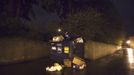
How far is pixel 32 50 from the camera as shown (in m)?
21.6

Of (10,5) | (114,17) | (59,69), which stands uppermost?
(114,17)

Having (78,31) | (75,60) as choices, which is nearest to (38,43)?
(78,31)

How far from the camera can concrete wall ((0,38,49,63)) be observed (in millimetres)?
19031

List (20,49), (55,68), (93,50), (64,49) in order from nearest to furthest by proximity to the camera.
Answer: (55,68) < (64,49) < (20,49) < (93,50)

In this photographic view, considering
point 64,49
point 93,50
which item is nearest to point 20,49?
point 64,49

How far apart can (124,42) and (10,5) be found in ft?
150

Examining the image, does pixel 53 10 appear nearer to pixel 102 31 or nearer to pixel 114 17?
pixel 102 31

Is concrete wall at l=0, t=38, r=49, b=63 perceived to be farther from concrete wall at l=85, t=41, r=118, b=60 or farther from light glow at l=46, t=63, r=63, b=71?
light glow at l=46, t=63, r=63, b=71

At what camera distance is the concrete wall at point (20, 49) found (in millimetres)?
19031

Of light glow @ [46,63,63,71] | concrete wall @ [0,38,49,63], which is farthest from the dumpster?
concrete wall @ [0,38,49,63]

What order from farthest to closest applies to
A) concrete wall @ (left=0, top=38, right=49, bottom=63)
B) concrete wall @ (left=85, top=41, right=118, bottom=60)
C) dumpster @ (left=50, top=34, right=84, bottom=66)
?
concrete wall @ (left=85, top=41, right=118, bottom=60) < concrete wall @ (left=0, top=38, right=49, bottom=63) < dumpster @ (left=50, top=34, right=84, bottom=66)

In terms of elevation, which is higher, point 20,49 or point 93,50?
point 20,49

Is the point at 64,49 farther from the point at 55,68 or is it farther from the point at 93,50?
the point at 93,50

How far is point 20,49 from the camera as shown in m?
20.5
